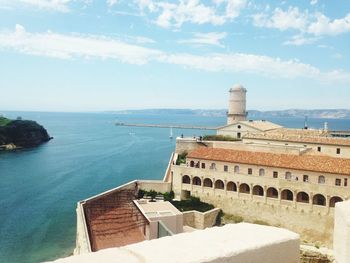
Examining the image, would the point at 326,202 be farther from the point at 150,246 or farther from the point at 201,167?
the point at 150,246

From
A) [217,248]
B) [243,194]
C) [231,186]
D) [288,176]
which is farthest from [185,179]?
[217,248]

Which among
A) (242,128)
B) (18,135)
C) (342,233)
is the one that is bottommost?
(18,135)

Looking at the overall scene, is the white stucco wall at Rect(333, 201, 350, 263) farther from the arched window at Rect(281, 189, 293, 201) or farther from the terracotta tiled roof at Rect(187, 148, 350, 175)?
the arched window at Rect(281, 189, 293, 201)

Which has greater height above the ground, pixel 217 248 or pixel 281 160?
pixel 217 248

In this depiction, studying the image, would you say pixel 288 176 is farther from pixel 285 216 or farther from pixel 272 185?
pixel 285 216

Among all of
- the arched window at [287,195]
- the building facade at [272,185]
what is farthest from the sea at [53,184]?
the arched window at [287,195]

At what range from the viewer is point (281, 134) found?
40.2m

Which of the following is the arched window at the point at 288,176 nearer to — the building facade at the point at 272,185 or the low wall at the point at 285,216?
the building facade at the point at 272,185

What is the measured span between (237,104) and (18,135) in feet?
215

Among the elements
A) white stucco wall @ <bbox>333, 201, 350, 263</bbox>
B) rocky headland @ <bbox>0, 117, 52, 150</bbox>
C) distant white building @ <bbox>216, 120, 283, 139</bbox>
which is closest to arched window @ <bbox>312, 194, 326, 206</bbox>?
distant white building @ <bbox>216, 120, 283, 139</bbox>

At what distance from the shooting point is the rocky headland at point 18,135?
303 feet

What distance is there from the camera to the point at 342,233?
242 inches

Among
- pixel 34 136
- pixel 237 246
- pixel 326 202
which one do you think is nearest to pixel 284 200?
pixel 326 202

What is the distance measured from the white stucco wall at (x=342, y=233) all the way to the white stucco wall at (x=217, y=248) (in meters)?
0.76
